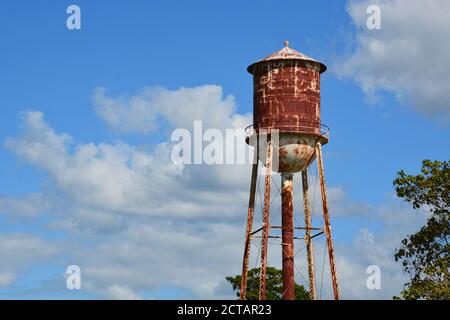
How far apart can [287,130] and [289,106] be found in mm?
1456

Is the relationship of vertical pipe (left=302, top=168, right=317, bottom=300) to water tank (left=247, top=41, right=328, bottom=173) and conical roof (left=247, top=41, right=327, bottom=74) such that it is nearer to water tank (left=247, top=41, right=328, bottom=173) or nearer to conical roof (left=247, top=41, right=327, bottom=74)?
water tank (left=247, top=41, right=328, bottom=173)

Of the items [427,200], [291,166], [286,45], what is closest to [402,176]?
[427,200]

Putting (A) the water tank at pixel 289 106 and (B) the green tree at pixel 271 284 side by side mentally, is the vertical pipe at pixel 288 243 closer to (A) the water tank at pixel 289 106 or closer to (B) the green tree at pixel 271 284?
(A) the water tank at pixel 289 106

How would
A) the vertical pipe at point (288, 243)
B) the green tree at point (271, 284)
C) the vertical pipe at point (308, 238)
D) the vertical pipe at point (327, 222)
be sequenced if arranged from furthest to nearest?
the green tree at point (271, 284)
the vertical pipe at point (308, 238)
the vertical pipe at point (288, 243)
the vertical pipe at point (327, 222)

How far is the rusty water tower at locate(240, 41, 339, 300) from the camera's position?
2050 inches

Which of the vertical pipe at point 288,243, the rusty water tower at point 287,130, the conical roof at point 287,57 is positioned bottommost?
the vertical pipe at point 288,243

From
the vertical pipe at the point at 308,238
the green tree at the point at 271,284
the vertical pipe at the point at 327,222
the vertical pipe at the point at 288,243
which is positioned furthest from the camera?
the green tree at the point at 271,284

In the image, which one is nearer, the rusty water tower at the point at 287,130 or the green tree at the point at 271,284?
the rusty water tower at the point at 287,130

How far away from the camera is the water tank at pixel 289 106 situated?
52188mm

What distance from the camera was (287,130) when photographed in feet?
171

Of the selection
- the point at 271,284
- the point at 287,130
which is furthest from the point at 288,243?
the point at 271,284

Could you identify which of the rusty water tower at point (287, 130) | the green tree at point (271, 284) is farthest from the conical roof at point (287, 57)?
the green tree at point (271, 284)
